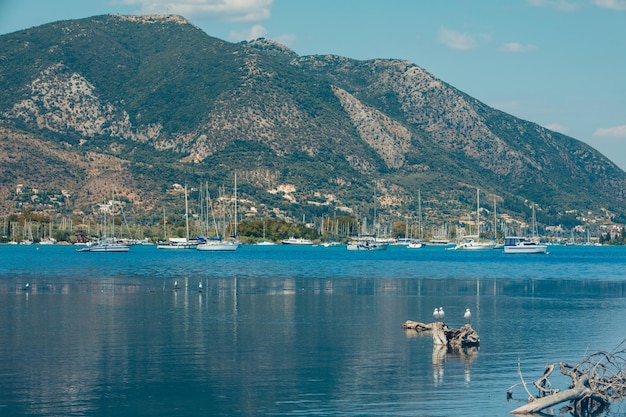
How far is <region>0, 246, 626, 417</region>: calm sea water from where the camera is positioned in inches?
1113

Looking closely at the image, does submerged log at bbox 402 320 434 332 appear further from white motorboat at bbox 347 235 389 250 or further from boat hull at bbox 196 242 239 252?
white motorboat at bbox 347 235 389 250

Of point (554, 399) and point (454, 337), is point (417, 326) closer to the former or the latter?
point (454, 337)

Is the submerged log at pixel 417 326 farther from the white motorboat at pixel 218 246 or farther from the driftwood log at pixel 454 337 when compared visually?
the white motorboat at pixel 218 246

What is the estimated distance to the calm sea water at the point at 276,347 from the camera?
28266 millimetres

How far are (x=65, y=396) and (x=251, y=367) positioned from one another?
692 cm

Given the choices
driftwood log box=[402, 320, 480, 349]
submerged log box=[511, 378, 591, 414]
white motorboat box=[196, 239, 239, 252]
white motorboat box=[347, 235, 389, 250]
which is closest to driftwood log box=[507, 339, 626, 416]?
submerged log box=[511, 378, 591, 414]

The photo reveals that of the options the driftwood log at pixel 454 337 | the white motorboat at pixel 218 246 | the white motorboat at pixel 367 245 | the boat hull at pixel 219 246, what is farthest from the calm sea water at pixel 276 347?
the white motorboat at pixel 367 245

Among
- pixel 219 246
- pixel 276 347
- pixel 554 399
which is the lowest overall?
pixel 554 399

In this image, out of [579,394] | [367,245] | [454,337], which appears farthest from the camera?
[367,245]

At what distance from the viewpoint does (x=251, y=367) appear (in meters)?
33.4

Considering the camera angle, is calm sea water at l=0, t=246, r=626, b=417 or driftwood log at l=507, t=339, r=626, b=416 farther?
calm sea water at l=0, t=246, r=626, b=417

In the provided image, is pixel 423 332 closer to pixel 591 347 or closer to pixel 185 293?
pixel 591 347

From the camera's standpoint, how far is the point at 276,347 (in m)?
37.8

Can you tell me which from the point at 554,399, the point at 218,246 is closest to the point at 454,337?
the point at 554,399
